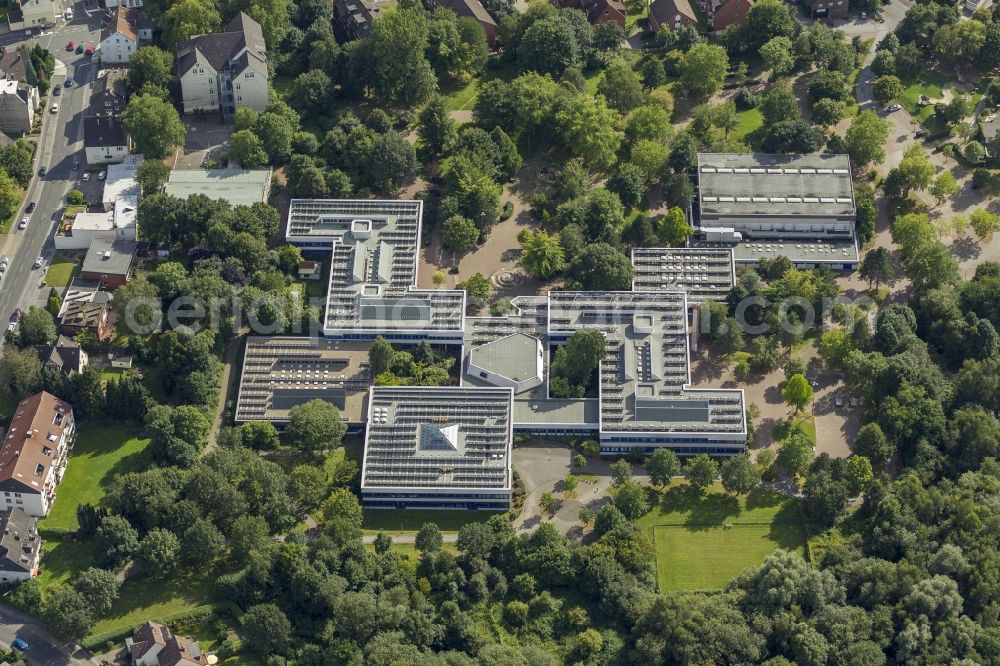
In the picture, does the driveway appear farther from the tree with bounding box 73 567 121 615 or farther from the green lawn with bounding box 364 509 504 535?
the green lawn with bounding box 364 509 504 535

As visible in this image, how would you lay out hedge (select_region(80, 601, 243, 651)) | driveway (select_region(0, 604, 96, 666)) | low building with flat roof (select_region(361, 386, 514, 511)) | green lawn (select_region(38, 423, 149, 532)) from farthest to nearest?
1. low building with flat roof (select_region(361, 386, 514, 511))
2. green lawn (select_region(38, 423, 149, 532))
3. hedge (select_region(80, 601, 243, 651))
4. driveway (select_region(0, 604, 96, 666))

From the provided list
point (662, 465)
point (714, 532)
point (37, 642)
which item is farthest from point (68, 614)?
point (714, 532)

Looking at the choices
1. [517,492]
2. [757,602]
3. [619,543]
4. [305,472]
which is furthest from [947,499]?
[305,472]

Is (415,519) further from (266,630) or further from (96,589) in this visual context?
(96,589)

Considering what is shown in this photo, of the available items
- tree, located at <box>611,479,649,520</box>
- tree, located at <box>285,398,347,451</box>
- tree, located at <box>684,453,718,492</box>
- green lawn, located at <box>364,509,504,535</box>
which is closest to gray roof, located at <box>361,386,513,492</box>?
green lawn, located at <box>364,509,504,535</box>

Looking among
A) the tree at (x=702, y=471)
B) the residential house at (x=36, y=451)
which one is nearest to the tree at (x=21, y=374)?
the residential house at (x=36, y=451)

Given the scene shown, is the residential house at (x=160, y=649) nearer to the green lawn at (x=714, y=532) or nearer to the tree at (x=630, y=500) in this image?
the tree at (x=630, y=500)

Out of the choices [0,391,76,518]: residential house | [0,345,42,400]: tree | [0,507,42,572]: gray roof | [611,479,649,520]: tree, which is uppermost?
[0,345,42,400]: tree
